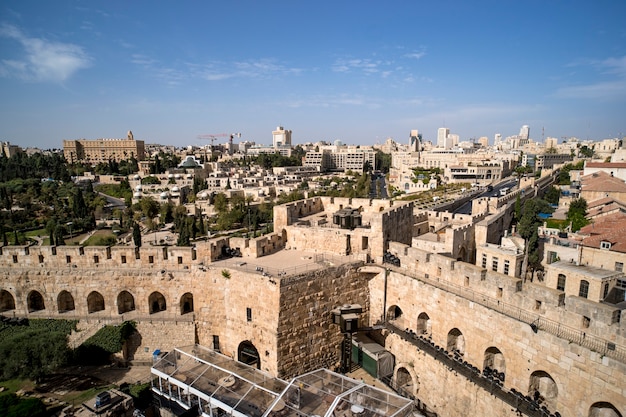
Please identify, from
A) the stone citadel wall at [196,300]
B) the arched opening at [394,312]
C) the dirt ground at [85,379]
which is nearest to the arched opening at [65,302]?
the stone citadel wall at [196,300]

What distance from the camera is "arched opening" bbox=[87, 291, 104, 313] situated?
14507 millimetres

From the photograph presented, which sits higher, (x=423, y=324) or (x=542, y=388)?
(x=423, y=324)

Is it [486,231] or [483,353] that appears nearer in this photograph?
[483,353]

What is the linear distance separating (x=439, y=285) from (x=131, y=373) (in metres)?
10.9

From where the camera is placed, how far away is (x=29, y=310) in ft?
48.6

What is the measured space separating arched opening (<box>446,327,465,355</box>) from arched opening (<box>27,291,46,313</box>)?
50.5 ft

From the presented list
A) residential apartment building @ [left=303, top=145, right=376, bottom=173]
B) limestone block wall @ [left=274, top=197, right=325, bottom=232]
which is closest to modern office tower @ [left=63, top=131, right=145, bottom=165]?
residential apartment building @ [left=303, top=145, right=376, bottom=173]

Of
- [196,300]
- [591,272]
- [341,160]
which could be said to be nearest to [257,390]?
[196,300]

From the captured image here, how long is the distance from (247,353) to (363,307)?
13.6 ft

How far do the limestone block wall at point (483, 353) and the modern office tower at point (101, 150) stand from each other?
129778 millimetres

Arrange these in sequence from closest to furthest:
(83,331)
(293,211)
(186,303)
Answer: (83,331) < (186,303) < (293,211)

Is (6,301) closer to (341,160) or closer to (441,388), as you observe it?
(441,388)

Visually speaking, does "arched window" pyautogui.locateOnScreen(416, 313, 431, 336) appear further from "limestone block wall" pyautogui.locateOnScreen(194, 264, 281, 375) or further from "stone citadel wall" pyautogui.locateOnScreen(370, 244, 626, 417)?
"limestone block wall" pyautogui.locateOnScreen(194, 264, 281, 375)

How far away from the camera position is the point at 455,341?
1070 cm
